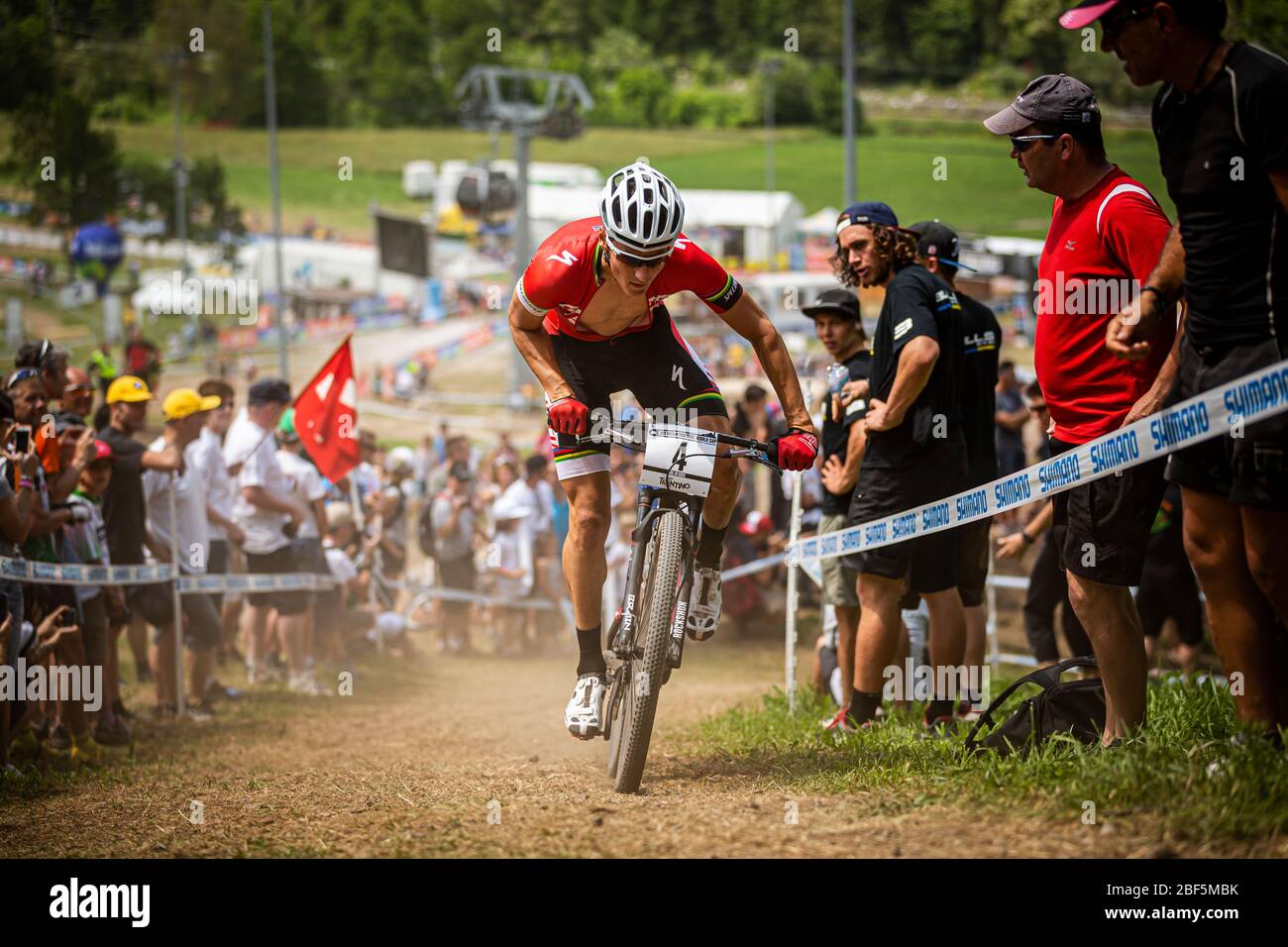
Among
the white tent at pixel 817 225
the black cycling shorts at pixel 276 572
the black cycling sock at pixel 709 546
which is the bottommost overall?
the black cycling shorts at pixel 276 572

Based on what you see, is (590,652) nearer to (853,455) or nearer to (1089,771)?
(853,455)

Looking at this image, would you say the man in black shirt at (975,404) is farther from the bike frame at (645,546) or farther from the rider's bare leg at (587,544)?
the rider's bare leg at (587,544)

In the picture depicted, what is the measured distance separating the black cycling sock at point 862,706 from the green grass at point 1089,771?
0.12 meters

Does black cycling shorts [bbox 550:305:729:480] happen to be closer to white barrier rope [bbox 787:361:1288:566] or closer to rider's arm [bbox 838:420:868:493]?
white barrier rope [bbox 787:361:1288:566]

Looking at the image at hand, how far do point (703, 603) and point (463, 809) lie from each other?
1504 mm

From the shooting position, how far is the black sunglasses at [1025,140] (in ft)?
16.6

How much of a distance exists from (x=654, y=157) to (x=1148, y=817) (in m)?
68.2

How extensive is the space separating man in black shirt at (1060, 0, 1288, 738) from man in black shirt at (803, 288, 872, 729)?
295 centimetres

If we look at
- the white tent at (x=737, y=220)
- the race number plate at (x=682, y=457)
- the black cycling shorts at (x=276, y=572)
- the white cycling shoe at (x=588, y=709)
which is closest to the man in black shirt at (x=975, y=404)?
the race number plate at (x=682, y=457)

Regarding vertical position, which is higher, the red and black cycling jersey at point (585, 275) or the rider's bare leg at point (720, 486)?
the red and black cycling jersey at point (585, 275)

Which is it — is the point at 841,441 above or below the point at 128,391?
below

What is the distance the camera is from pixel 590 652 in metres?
6.04

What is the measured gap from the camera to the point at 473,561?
15.3 m

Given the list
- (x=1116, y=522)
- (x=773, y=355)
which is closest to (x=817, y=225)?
(x=773, y=355)
